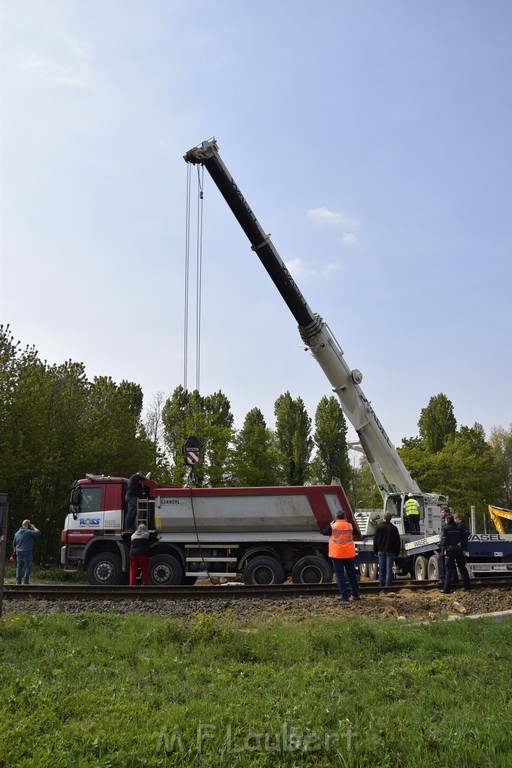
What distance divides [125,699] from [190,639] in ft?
8.18

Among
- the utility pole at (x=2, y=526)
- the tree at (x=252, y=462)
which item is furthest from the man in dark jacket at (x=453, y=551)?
the tree at (x=252, y=462)

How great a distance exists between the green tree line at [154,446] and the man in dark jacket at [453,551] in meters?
10.3

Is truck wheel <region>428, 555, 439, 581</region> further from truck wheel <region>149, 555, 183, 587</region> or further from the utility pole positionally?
the utility pole

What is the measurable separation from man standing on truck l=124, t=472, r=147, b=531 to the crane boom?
638cm

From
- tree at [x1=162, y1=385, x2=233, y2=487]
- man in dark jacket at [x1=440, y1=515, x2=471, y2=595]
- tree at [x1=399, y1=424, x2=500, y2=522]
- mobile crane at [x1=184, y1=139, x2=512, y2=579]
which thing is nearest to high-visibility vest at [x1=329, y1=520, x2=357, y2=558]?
man in dark jacket at [x1=440, y1=515, x2=471, y2=595]

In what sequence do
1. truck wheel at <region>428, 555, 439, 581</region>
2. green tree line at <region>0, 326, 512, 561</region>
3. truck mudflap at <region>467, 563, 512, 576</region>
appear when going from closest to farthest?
truck wheel at <region>428, 555, 439, 581</region>
truck mudflap at <region>467, 563, 512, 576</region>
green tree line at <region>0, 326, 512, 561</region>

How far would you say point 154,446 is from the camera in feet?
125

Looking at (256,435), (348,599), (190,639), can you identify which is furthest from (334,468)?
(190,639)

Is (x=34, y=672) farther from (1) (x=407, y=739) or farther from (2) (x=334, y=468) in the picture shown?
(2) (x=334, y=468)

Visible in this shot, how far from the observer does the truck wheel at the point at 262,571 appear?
15578 mm

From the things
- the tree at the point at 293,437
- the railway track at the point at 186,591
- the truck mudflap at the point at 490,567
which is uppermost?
the tree at the point at 293,437

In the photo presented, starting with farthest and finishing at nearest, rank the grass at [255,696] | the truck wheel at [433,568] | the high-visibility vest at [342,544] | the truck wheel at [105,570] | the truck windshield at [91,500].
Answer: the truck windshield at [91,500]
the truck wheel at [433,568]
the truck wheel at [105,570]
the high-visibility vest at [342,544]
the grass at [255,696]

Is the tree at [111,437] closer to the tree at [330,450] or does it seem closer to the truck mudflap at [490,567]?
the truck mudflap at [490,567]

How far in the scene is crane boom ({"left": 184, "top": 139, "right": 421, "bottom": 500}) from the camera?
1817cm
